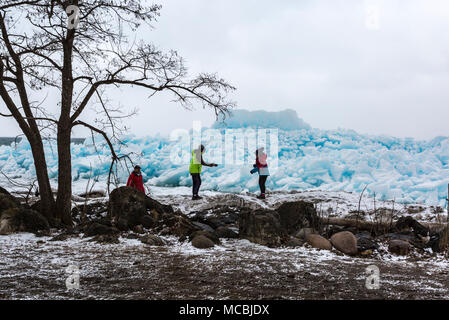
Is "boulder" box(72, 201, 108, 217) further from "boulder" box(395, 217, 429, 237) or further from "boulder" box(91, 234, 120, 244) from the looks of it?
"boulder" box(395, 217, 429, 237)

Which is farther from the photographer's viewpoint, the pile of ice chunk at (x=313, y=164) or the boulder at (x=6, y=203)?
the pile of ice chunk at (x=313, y=164)

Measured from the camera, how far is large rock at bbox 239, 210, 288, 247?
596 cm

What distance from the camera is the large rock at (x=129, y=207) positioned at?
6.91m

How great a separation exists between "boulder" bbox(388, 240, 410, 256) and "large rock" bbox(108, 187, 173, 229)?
3.81 meters

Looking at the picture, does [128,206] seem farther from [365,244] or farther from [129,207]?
[365,244]

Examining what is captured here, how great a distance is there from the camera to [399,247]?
5754 mm

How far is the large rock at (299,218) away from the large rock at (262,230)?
719mm

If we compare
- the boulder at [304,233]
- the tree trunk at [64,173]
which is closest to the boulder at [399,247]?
the boulder at [304,233]

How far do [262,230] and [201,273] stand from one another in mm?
2089

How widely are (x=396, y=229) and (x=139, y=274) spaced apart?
197 inches

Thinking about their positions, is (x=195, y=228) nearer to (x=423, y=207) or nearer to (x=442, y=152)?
(x=423, y=207)

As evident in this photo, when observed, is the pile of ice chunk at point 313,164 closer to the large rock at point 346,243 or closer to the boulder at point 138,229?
the boulder at point 138,229

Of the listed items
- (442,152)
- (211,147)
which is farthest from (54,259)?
(442,152)

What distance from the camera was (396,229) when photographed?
7266mm
